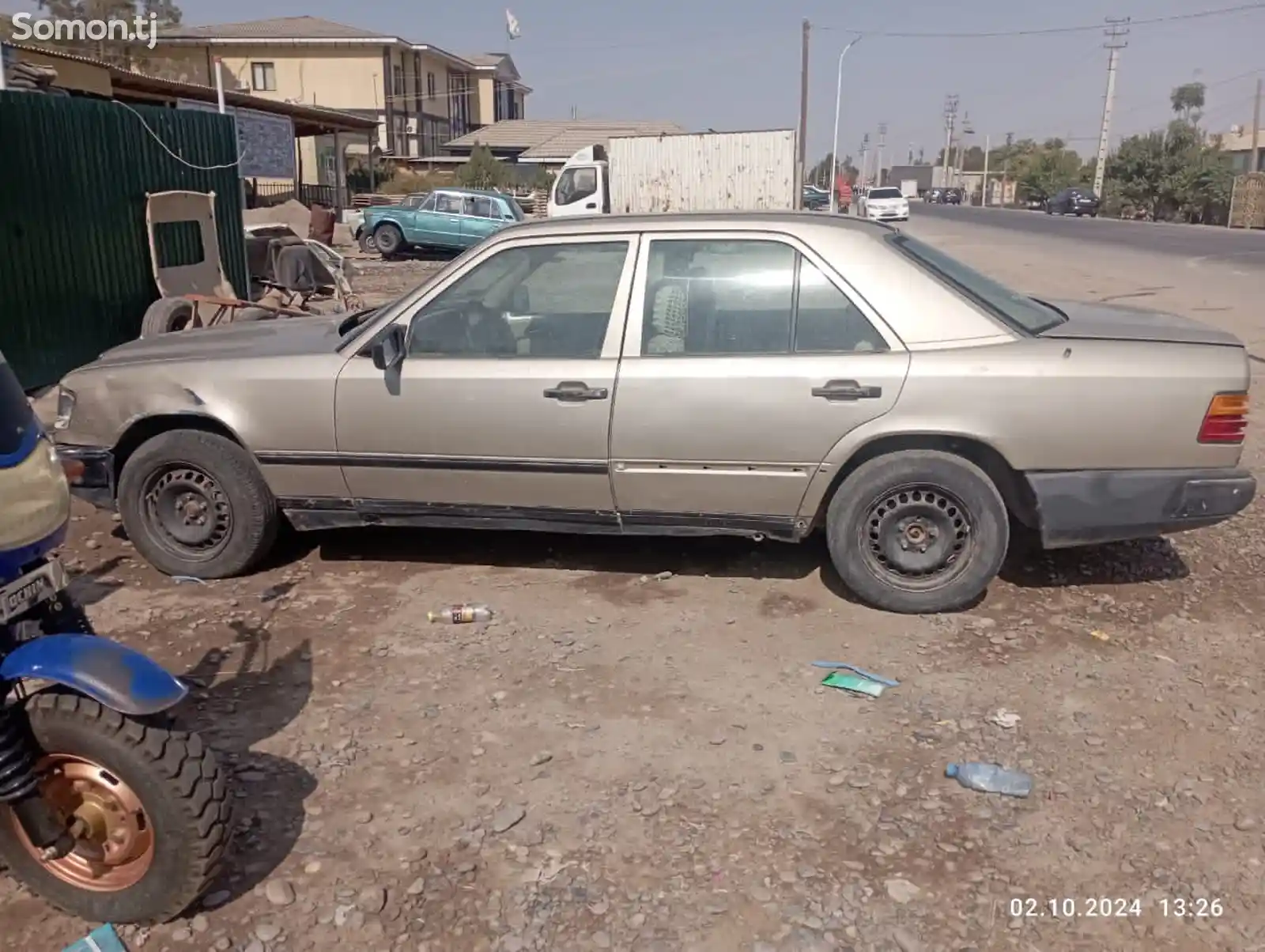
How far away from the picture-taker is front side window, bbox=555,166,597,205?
2753cm

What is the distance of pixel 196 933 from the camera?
9.02 ft

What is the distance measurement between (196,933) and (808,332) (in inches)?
122

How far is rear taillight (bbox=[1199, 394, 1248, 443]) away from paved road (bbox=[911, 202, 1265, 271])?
20632 millimetres

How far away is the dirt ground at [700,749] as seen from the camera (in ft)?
9.27

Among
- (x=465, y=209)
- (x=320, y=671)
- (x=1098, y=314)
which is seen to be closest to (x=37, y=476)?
(x=320, y=671)

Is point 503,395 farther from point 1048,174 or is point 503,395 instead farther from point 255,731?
point 1048,174

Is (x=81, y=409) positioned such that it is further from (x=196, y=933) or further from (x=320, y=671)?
(x=196, y=933)

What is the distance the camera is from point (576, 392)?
178 inches

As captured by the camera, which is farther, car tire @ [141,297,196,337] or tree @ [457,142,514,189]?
tree @ [457,142,514,189]

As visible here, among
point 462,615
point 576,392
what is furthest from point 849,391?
point 462,615

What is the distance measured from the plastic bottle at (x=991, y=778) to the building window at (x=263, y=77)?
166ft

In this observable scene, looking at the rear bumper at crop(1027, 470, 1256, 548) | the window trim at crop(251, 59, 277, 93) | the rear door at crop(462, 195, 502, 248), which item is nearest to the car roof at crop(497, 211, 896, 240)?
the rear bumper at crop(1027, 470, 1256, 548)

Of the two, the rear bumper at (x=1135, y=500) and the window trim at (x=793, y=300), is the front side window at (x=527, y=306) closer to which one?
the window trim at (x=793, y=300)
